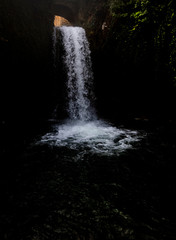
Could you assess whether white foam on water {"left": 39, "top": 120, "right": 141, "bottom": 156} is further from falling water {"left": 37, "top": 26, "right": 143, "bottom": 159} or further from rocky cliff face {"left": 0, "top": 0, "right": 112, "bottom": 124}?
rocky cliff face {"left": 0, "top": 0, "right": 112, "bottom": 124}

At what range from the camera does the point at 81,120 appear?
28.1 feet

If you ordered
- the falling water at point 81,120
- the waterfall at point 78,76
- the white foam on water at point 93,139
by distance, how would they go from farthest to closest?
1. the waterfall at point 78,76
2. the falling water at point 81,120
3. the white foam on water at point 93,139

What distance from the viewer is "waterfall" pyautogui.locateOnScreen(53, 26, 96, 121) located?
29.3 ft

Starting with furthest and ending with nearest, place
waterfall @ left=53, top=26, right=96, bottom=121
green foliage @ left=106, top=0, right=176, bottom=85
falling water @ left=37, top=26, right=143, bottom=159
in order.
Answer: waterfall @ left=53, top=26, right=96, bottom=121 → green foliage @ left=106, top=0, right=176, bottom=85 → falling water @ left=37, top=26, right=143, bottom=159

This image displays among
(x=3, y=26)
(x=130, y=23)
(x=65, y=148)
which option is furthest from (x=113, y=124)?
(x=3, y=26)

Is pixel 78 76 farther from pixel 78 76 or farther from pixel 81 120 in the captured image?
pixel 81 120

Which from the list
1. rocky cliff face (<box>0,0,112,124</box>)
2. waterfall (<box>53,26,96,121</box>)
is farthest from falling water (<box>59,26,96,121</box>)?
rocky cliff face (<box>0,0,112,124</box>)

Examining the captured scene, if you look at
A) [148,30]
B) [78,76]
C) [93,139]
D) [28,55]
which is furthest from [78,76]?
[93,139]

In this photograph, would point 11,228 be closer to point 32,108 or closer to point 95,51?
point 32,108

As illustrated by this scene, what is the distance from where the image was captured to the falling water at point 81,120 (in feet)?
16.8

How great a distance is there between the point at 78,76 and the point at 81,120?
2.78m

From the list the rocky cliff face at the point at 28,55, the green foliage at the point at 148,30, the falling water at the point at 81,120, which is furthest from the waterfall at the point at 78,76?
the green foliage at the point at 148,30

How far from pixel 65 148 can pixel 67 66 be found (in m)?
6.06

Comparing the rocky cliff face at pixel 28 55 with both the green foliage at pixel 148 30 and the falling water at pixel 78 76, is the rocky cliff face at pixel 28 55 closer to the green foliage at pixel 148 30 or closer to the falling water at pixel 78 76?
the falling water at pixel 78 76
